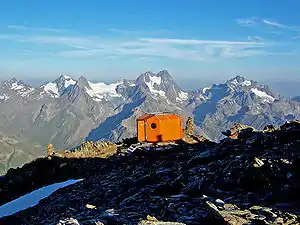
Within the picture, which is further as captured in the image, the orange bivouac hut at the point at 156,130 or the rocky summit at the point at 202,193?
the orange bivouac hut at the point at 156,130

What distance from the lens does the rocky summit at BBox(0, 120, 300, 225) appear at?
14.1m

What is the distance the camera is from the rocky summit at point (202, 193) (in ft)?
46.3

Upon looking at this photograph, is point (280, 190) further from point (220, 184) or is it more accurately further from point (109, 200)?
point (109, 200)

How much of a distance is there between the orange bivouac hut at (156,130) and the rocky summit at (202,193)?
26.6 meters

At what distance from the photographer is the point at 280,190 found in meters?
15.5

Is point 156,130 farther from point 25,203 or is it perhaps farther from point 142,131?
point 25,203

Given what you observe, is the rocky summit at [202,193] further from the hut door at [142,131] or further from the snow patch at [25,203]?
the hut door at [142,131]

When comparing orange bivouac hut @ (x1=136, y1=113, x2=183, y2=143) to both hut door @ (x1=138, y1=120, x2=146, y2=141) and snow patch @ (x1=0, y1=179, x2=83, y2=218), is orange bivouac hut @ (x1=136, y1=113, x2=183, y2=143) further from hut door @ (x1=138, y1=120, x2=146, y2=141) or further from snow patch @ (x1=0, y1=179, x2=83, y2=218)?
snow patch @ (x1=0, y1=179, x2=83, y2=218)

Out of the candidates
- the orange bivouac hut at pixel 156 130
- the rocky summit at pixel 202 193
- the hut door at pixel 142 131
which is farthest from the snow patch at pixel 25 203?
the orange bivouac hut at pixel 156 130

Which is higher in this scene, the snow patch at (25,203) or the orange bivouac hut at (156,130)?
the orange bivouac hut at (156,130)

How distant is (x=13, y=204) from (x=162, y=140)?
30762 mm

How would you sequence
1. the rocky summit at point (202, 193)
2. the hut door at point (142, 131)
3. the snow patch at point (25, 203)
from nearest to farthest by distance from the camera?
1. the rocky summit at point (202, 193)
2. the snow patch at point (25, 203)
3. the hut door at point (142, 131)

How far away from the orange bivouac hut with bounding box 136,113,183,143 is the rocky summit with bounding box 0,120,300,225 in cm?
2665

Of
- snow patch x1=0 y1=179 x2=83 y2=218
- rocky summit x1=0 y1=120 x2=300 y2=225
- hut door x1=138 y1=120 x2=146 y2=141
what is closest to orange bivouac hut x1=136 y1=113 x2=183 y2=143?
hut door x1=138 y1=120 x2=146 y2=141
